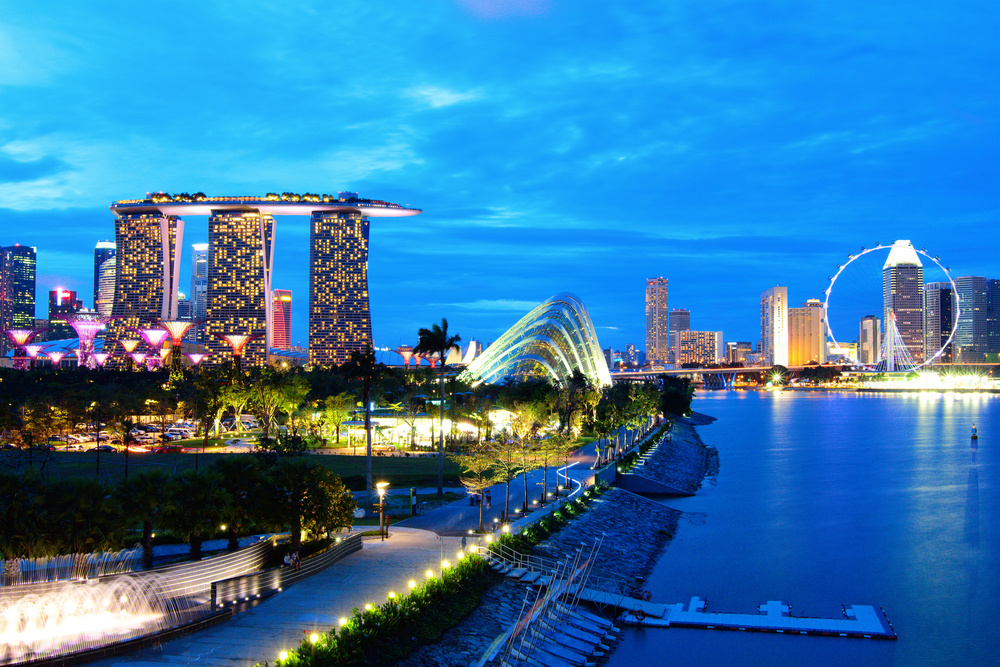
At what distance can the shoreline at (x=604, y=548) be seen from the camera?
19891mm

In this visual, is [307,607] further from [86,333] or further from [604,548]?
[86,333]

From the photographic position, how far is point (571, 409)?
70875 mm

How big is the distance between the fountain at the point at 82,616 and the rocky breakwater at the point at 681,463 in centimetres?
3674

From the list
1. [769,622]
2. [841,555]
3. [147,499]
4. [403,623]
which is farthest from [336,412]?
[403,623]

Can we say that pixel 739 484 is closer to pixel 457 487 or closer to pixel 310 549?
pixel 457 487

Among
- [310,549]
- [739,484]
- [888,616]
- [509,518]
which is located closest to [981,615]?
[888,616]

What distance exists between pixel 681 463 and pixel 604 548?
32669 mm

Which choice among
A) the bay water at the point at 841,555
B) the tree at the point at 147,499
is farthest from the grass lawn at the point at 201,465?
the tree at the point at 147,499

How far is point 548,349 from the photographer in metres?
A: 100

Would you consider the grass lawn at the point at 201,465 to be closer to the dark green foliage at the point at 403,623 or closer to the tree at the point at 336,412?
the tree at the point at 336,412

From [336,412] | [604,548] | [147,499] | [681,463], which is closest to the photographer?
[147,499]

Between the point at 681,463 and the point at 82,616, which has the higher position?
the point at 82,616

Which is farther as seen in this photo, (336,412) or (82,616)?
(336,412)

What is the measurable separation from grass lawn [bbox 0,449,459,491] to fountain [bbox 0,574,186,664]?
20.6 m
